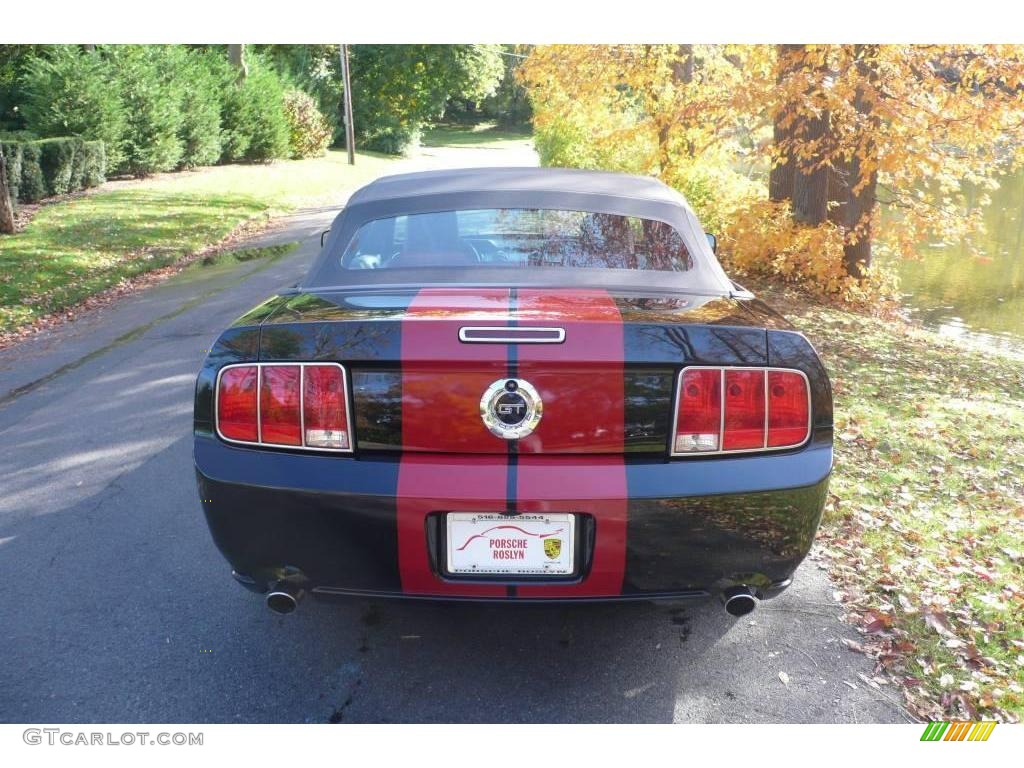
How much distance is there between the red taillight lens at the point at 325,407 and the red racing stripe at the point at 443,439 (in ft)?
0.62

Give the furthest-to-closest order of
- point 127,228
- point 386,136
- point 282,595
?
point 386,136 → point 127,228 → point 282,595

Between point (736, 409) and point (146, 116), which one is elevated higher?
point (146, 116)

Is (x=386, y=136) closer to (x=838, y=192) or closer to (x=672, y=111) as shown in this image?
(x=672, y=111)

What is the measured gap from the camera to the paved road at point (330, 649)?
2650 millimetres

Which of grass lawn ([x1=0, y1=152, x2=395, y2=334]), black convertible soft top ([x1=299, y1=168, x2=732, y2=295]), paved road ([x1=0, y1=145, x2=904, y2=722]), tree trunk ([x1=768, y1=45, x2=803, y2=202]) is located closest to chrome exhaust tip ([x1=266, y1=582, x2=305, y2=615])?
paved road ([x1=0, y1=145, x2=904, y2=722])

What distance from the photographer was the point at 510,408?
237 cm

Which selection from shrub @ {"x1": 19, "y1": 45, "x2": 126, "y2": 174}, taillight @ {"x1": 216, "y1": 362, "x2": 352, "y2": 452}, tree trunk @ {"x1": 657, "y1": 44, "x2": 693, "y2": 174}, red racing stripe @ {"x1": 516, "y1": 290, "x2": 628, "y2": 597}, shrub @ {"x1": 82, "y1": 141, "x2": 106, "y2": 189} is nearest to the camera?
red racing stripe @ {"x1": 516, "y1": 290, "x2": 628, "y2": 597}

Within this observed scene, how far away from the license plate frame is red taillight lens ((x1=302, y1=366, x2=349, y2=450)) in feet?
1.32

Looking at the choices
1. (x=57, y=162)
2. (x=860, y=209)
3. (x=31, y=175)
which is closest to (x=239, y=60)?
(x=57, y=162)

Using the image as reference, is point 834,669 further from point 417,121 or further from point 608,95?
point 417,121

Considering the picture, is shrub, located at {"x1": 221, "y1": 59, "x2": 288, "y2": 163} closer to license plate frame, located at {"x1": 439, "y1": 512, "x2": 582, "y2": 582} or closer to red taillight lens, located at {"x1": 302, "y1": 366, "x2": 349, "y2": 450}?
red taillight lens, located at {"x1": 302, "y1": 366, "x2": 349, "y2": 450}

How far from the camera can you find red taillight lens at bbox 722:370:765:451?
96.4 inches

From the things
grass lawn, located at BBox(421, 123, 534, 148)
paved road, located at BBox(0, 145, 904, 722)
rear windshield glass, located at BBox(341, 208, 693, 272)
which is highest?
rear windshield glass, located at BBox(341, 208, 693, 272)

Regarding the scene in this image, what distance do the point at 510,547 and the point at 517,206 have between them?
1.70 m
